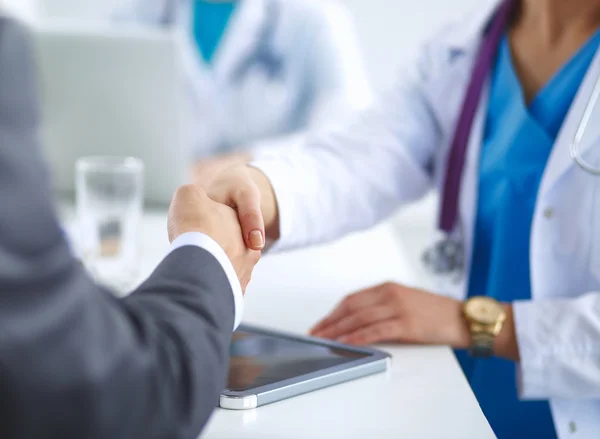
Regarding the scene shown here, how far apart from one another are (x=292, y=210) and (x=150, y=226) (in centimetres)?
56

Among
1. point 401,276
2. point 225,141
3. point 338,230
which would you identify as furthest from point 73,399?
point 225,141

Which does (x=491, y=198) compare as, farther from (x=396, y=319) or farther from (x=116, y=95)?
(x=116, y=95)

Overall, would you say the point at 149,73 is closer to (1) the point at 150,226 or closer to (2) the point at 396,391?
(1) the point at 150,226

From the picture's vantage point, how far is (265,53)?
2.62m

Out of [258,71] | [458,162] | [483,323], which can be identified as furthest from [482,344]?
[258,71]

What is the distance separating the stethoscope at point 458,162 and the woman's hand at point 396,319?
10.1 inches

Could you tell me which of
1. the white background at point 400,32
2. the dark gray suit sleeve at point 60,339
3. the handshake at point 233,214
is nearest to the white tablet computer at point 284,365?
the handshake at point 233,214

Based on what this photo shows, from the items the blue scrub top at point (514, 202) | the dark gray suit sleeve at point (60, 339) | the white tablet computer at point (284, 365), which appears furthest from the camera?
the blue scrub top at point (514, 202)

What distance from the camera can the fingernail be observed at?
30.1 inches

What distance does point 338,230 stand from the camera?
3.79 feet

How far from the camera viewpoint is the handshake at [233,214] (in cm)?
66

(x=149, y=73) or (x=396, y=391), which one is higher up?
(x=149, y=73)

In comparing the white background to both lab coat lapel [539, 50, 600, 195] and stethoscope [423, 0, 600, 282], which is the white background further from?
lab coat lapel [539, 50, 600, 195]

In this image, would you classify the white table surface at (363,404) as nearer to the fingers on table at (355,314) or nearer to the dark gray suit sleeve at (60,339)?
the fingers on table at (355,314)
